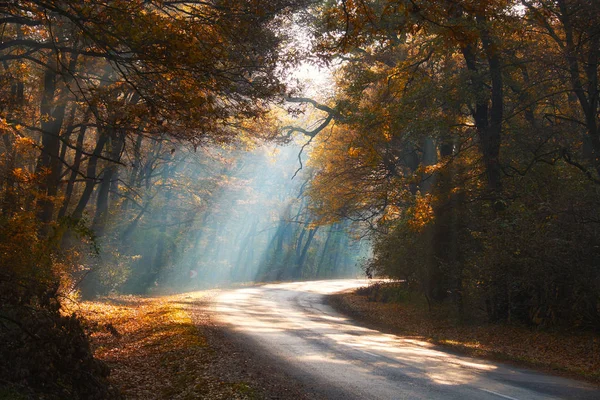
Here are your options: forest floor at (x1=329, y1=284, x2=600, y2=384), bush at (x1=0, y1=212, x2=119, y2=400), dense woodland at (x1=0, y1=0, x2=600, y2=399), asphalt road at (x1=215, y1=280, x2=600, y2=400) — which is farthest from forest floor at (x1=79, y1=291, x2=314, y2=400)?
forest floor at (x1=329, y1=284, x2=600, y2=384)

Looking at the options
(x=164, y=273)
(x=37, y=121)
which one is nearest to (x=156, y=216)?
(x=164, y=273)

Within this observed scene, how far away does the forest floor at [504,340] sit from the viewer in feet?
44.0

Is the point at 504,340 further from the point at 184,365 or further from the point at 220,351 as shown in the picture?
the point at 184,365

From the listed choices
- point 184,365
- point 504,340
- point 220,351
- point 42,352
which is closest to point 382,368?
point 220,351

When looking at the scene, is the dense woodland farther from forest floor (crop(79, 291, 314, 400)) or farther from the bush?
forest floor (crop(79, 291, 314, 400))

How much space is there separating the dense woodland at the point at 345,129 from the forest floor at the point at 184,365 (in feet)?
6.27

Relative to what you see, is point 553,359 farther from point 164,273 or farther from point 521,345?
point 164,273

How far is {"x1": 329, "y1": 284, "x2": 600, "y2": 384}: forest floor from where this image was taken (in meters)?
13.4

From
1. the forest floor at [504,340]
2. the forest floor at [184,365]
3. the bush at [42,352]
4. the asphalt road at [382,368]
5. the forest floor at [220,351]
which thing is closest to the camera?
the bush at [42,352]

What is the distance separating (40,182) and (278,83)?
304 inches

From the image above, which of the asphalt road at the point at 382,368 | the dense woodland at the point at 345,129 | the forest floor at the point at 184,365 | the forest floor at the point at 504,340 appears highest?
the dense woodland at the point at 345,129

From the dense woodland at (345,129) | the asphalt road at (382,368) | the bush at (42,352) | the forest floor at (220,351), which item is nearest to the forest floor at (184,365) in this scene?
the forest floor at (220,351)

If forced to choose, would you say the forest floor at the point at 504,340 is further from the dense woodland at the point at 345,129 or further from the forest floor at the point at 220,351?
the dense woodland at the point at 345,129

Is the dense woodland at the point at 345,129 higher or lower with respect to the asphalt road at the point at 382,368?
higher
